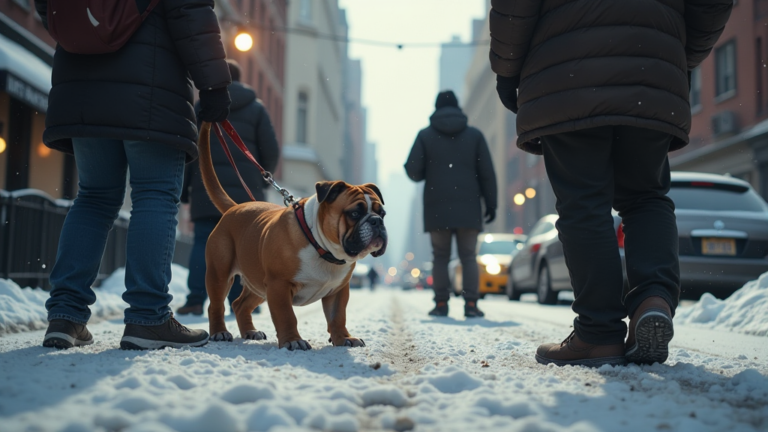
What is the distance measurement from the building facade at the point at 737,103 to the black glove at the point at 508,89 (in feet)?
59.9

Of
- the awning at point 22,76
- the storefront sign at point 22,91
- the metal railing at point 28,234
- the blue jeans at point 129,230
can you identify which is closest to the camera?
the blue jeans at point 129,230

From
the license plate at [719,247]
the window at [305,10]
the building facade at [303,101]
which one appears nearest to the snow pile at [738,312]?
the license plate at [719,247]

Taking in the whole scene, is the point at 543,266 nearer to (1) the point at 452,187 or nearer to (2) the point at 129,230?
(1) the point at 452,187

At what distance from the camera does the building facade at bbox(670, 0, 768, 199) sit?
2038 centimetres

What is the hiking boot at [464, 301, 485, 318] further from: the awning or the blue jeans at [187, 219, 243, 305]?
the awning

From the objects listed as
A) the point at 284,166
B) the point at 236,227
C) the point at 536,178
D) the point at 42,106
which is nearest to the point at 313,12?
the point at 284,166

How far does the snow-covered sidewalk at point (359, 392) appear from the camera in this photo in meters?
1.92

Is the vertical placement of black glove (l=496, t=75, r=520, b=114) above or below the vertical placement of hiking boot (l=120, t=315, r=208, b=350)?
above

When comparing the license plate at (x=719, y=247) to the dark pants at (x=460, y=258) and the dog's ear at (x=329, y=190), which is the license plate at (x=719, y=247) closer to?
the dark pants at (x=460, y=258)

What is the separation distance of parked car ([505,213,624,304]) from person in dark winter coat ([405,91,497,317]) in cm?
274

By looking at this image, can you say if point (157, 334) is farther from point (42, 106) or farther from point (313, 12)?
point (313, 12)

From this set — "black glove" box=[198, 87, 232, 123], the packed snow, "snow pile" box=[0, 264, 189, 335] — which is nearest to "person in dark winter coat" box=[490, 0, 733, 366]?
the packed snow

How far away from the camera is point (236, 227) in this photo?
439 cm

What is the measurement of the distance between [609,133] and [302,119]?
132 feet
